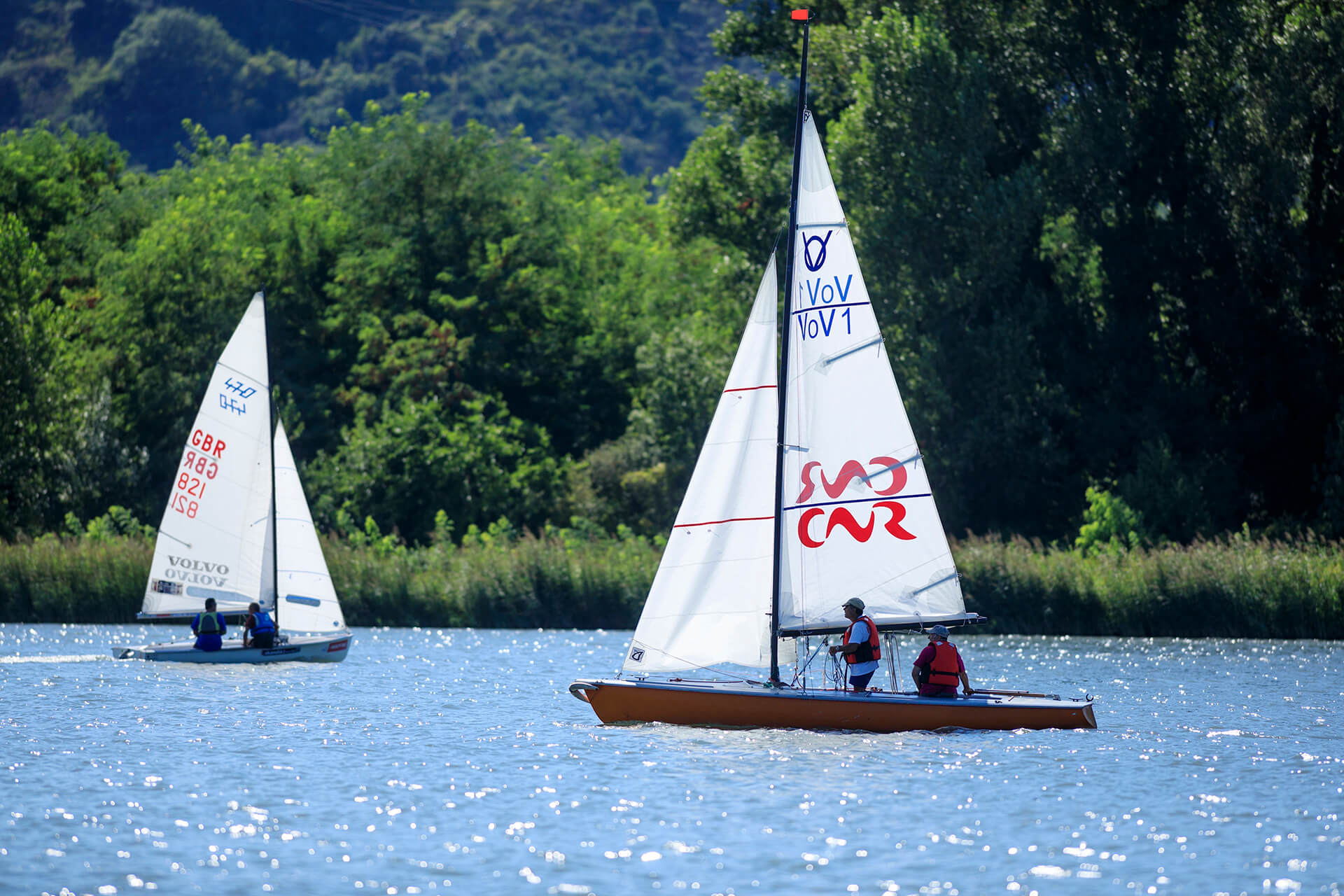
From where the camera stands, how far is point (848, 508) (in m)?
20.5

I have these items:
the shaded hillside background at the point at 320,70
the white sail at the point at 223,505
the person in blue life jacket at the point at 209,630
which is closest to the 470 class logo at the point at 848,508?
the person in blue life jacket at the point at 209,630

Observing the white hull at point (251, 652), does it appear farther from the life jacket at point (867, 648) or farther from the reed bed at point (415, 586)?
the life jacket at point (867, 648)

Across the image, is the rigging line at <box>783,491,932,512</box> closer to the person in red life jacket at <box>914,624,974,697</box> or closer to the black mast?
the person in red life jacket at <box>914,624,974,697</box>

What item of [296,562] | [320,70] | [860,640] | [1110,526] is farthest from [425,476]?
[320,70]

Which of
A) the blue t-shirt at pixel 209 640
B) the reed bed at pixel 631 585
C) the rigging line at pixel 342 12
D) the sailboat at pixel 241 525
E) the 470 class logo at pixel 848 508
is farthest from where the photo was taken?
the rigging line at pixel 342 12

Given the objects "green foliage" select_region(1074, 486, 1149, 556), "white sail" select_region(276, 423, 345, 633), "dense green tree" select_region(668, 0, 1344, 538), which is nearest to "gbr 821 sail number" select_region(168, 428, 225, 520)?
"white sail" select_region(276, 423, 345, 633)

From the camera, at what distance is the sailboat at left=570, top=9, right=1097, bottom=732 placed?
787 inches

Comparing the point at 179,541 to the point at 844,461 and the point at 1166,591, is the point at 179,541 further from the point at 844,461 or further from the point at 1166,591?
the point at 1166,591

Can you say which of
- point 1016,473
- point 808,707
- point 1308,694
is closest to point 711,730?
point 808,707

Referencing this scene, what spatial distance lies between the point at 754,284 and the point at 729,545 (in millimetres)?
31747

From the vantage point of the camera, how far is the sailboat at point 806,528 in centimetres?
1998

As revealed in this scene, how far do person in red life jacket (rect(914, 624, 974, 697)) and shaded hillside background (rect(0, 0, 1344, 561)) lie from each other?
81.4ft

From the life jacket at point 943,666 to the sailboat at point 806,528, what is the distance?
32 cm

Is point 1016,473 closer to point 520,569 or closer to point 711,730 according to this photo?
point 520,569
